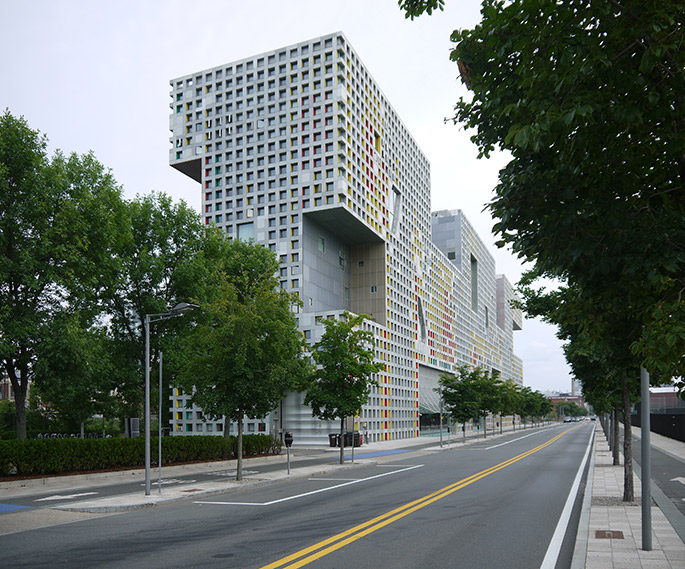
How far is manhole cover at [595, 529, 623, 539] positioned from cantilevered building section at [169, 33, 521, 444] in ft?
→ 129

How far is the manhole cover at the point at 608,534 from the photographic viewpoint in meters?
10.8

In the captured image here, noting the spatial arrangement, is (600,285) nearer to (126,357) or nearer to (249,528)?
(249,528)

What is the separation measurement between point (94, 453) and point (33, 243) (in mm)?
8978

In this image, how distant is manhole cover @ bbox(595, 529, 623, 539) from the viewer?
35.6 ft

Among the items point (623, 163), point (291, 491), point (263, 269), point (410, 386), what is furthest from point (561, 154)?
point (410, 386)

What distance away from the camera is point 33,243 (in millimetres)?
24031

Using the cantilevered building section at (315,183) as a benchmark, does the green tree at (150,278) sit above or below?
below

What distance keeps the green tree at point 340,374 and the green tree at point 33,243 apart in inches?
488

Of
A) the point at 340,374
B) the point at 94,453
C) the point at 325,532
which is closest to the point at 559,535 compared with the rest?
the point at 325,532

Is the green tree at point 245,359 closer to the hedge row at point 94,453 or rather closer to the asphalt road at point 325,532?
the asphalt road at point 325,532

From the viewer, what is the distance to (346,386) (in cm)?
3278

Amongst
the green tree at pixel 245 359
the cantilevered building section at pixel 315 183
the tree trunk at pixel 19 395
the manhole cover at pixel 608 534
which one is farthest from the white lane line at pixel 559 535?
the cantilevered building section at pixel 315 183

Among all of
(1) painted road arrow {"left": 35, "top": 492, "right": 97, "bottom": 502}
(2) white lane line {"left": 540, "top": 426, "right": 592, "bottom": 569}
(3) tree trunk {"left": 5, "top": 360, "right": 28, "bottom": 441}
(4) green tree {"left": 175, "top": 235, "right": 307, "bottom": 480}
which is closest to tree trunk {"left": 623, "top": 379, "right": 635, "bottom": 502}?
(2) white lane line {"left": 540, "top": 426, "right": 592, "bottom": 569}

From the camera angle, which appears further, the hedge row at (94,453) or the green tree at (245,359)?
the green tree at (245,359)
